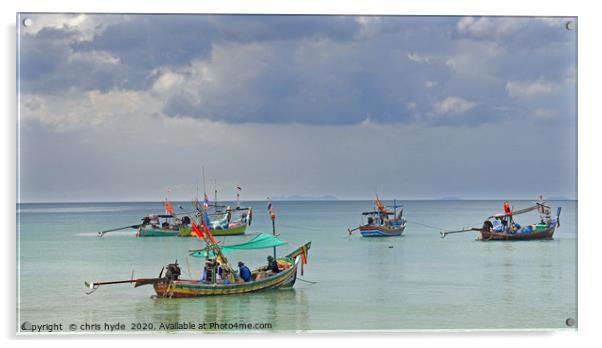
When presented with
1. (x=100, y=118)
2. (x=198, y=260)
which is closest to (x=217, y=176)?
(x=100, y=118)

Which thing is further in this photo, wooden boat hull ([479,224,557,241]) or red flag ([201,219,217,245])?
wooden boat hull ([479,224,557,241])

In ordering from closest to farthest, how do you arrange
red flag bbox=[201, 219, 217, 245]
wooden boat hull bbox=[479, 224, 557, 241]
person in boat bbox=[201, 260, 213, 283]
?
person in boat bbox=[201, 260, 213, 283] < red flag bbox=[201, 219, 217, 245] < wooden boat hull bbox=[479, 224, 557, 241]

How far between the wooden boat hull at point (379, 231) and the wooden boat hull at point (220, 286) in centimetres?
862

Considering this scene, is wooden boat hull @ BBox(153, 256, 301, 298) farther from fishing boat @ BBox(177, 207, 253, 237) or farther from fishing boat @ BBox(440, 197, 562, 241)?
fishing boat @ BBox(177, 207, 253, 237)

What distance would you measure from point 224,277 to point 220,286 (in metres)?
0.15

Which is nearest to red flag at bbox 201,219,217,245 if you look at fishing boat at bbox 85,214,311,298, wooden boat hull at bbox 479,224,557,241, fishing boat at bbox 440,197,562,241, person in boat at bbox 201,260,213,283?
fishing boat at bbox 85,214,311,298

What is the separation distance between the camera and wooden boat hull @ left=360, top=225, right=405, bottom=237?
20.8m

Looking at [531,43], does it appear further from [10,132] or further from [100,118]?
[10,132]

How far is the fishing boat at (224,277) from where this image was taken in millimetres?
11086

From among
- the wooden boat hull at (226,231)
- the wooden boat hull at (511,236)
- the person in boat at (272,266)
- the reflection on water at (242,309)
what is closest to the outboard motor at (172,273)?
the reflection on water at (242,309)

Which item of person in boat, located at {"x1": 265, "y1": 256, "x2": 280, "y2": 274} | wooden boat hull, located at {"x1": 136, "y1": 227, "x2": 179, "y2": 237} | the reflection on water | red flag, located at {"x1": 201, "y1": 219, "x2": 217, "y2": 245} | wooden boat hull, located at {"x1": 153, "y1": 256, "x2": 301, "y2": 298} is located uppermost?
red flag, located at {"x1": 201, "y1": 219, "x2": 217, "y2": 245}

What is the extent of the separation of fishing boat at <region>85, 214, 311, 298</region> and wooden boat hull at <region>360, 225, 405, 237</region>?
873 centimetres

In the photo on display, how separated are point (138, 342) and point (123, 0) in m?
3.77

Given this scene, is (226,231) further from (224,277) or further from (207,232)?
(224,277)
